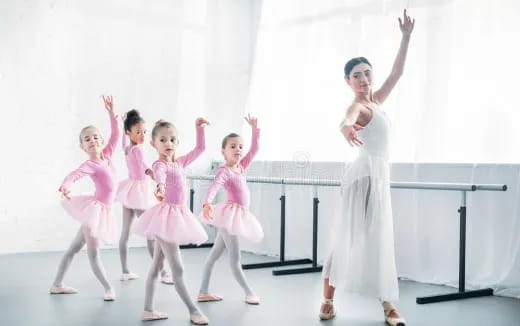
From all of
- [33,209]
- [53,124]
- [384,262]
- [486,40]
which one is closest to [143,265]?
[33,209]

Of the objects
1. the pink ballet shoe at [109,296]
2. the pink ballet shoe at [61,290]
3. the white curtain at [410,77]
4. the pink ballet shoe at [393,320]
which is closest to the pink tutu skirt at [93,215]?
Result: the pink ballet shoe at [109,296]

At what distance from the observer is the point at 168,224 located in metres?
3.01

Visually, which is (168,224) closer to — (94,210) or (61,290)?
(94,210)

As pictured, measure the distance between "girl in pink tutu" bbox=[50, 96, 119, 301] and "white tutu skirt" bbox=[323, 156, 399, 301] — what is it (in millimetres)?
1349

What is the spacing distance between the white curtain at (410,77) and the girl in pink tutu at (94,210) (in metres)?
2.14

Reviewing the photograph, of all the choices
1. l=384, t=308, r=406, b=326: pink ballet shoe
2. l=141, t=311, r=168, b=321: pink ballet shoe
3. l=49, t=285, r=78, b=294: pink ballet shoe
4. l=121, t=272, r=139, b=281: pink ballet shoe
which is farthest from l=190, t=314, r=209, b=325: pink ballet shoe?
l=121, t=272, r=139, b=281: pink ballet shoe

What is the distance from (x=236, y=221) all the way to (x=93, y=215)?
833 mm

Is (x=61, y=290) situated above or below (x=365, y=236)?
A: below

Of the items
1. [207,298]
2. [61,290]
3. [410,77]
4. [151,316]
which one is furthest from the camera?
[410,77]

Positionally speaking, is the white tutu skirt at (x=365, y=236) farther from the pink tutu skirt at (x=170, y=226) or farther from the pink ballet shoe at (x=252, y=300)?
the pink tutu skirt at (x=170, y=226)

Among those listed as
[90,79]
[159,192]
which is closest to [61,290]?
[159,192]

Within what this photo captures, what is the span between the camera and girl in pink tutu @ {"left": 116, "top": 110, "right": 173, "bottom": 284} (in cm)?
420

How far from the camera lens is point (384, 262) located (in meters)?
2.97

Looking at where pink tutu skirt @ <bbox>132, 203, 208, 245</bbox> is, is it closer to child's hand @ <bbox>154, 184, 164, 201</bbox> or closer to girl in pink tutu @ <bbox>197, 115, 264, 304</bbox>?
child's hand @ <bbox>154, 184, 164, 201</bbox>
